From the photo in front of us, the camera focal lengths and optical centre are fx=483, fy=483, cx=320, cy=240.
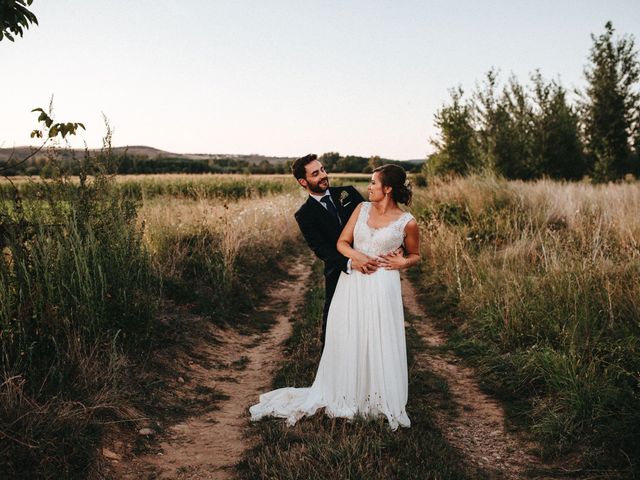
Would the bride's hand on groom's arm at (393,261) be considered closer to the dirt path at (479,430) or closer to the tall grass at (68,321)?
the dirt path at (479,430)

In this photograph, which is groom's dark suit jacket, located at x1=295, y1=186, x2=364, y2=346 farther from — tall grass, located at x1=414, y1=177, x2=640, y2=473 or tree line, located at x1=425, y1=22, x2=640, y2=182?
tree line, located at x1=425, y1=22, x2=640, y2=182

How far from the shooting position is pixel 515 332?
234 inches

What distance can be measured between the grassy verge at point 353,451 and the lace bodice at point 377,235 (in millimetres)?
1499

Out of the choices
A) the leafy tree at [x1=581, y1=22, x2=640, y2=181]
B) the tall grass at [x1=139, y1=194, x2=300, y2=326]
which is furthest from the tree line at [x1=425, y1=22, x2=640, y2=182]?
the tall grass at [x1=139, y1=194, x2=300, y2=326]

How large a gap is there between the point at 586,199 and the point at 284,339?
8925 mm

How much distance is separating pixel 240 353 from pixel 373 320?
10.2ft

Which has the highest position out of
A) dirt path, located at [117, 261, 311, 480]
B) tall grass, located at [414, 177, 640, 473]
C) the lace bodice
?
the lace bodice

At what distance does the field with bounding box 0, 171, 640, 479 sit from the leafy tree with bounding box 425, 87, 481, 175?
1790cm

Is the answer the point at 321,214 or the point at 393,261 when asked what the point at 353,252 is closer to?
the point at 393,261

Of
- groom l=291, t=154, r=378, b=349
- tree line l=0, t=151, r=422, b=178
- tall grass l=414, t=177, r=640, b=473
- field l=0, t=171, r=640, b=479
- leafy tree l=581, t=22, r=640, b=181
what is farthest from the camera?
leafy tree l=581, t=22, r=640, b=181

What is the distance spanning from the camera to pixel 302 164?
477cm

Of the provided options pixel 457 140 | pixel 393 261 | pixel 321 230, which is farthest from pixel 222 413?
pixel 457 140

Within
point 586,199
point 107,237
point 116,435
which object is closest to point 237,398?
point 116,435

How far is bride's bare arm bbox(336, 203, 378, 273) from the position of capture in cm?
433
